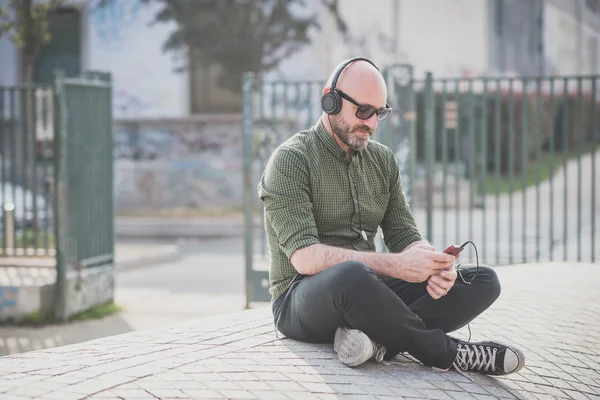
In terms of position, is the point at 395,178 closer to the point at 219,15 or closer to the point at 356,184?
the point at 356,184

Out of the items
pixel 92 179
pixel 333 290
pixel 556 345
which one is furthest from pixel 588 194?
pixel 333 290

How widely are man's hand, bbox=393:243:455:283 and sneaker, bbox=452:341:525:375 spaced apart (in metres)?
0.40

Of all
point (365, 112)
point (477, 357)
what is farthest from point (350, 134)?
point (477, 357)

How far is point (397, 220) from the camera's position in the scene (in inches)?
212

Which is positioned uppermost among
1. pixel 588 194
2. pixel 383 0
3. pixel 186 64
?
pixel 383 0

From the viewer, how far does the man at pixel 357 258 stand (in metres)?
4.63

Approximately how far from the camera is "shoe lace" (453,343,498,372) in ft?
15.8

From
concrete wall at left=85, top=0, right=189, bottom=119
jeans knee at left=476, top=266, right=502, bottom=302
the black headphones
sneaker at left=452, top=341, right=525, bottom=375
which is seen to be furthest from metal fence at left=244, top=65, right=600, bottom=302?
concrete wall at left=85, top=0, right=189, bottom=119

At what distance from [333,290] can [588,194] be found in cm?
1997

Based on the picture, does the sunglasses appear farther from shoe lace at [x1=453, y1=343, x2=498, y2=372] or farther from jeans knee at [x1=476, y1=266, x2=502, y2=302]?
shoe lace at [x1=453, y1=343, x2=498, y2=372]

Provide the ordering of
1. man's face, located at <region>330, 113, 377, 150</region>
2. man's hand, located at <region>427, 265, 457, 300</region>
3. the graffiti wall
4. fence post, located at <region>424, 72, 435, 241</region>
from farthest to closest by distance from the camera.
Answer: the graffiti wall
fence post, located at <region>424, 72, 435, 241</region>
man's face, located at <region>330, 113, 377, 150</region>
man's hand, located at <region>427, 265, 457, 300</region>

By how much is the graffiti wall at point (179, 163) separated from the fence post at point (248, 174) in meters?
14.1

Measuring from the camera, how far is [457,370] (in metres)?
4.88

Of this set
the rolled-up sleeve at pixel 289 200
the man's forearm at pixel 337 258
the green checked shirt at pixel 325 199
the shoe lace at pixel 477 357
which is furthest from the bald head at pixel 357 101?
the shoe lace at pixel 477 357
